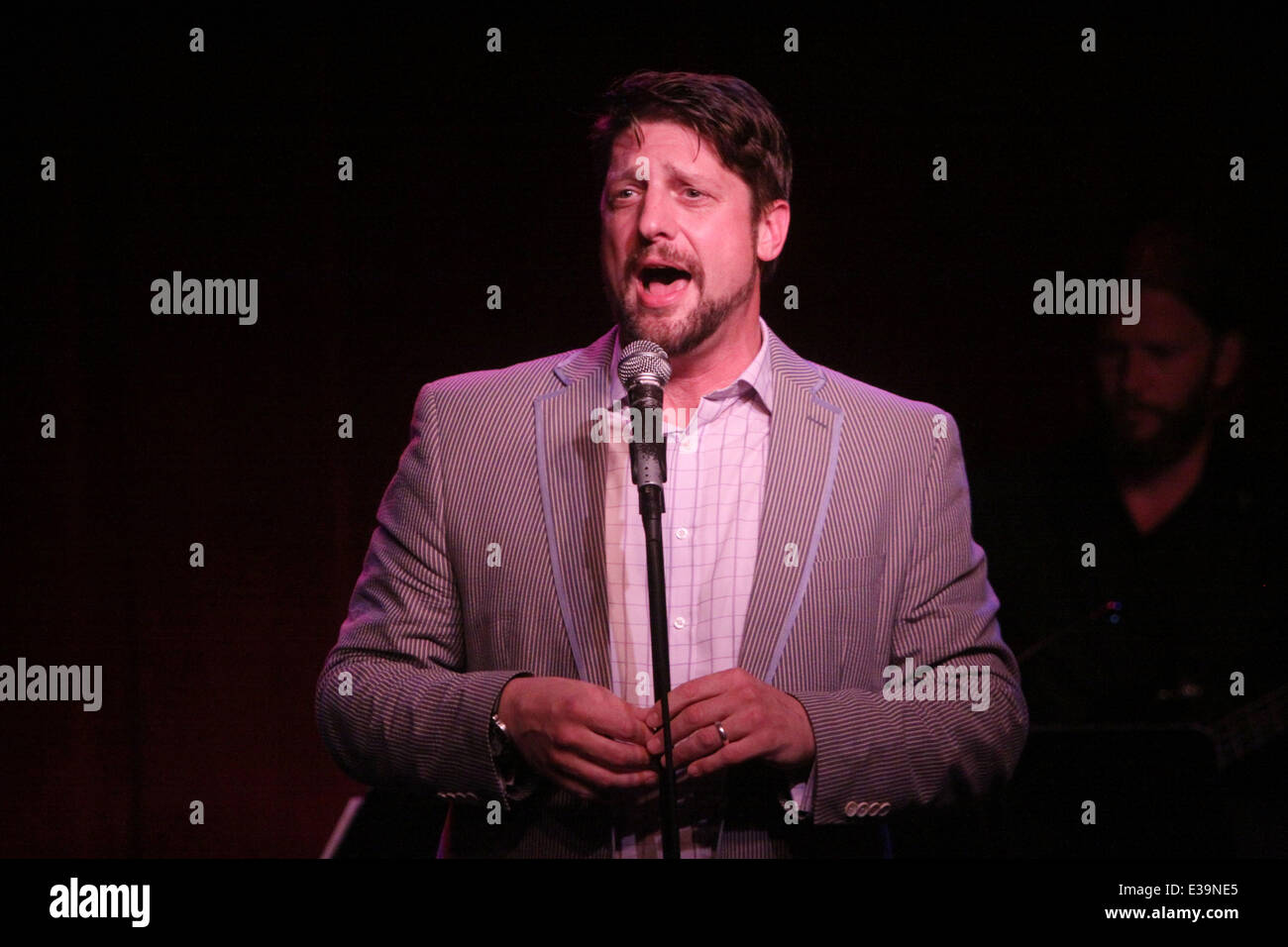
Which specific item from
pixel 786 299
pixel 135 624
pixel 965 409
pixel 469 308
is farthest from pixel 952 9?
pixel 135 624

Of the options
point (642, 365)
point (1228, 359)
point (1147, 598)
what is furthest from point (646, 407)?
point (1228, 359)

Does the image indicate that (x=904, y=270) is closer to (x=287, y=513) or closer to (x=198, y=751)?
(x=287, y=513)

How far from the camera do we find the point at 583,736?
1620 mm

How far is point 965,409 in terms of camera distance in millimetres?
2529

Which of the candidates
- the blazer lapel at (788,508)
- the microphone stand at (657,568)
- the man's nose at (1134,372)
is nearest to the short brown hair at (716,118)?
the blazer lapel at (788,508)

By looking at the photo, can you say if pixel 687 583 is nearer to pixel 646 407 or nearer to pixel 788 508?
pixel 788 508

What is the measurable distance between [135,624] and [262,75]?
4.39ft

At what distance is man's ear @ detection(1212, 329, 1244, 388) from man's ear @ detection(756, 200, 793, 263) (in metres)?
1.00

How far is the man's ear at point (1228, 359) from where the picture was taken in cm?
236


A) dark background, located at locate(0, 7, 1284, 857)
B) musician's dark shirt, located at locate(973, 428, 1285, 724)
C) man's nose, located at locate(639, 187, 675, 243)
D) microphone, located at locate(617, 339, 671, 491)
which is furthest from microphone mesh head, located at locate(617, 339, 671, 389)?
musician's dark shirt, located at locate(973, 428, 1285, 724)

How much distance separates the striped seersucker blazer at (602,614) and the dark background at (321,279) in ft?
2.04

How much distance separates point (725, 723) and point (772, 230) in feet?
3.37

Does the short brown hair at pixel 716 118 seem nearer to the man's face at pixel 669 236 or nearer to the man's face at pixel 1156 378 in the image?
the man's face at pixel 669 236

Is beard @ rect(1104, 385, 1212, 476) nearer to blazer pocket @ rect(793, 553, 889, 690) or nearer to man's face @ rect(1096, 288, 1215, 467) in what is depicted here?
man's face @ rect(1096, 288, 1215, 467)
